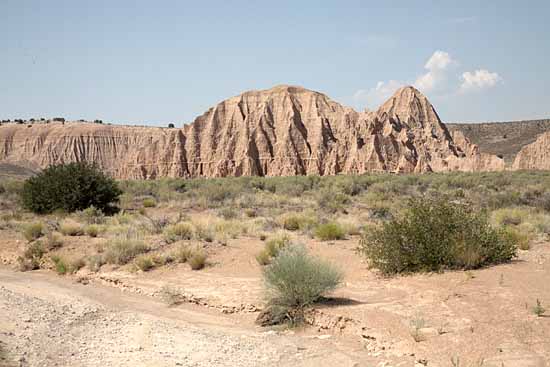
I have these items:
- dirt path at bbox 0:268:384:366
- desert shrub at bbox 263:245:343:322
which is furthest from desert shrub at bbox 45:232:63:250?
desert shrub at bbox 263:245:343:322

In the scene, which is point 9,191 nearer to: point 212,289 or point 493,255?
point 212,289

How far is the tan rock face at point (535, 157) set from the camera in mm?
61656

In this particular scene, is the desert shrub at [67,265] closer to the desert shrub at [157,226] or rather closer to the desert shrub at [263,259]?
the desert shrub at [157,226]

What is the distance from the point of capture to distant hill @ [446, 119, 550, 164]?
90.3 m

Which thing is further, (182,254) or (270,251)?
(182,254)

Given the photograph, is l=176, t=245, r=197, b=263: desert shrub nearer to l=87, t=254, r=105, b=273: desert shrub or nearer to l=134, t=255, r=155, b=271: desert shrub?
l=134, t=255, r=155, b=271: desert shrub

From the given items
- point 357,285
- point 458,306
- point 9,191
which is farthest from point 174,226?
point 9,191

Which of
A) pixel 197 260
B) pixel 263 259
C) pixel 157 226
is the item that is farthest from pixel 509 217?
pixel 157 226

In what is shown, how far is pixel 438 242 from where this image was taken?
10656 millimetres

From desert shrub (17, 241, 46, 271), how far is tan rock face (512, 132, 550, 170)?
57.2m

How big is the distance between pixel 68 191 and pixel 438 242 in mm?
17539

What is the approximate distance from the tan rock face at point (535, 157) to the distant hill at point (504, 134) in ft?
67.6

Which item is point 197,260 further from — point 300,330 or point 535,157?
point 535,157

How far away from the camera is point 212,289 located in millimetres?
11742
